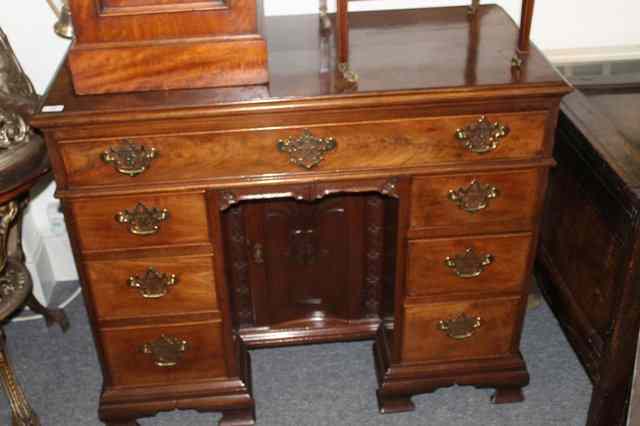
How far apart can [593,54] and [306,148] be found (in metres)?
1.15

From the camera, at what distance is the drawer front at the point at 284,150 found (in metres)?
1.74

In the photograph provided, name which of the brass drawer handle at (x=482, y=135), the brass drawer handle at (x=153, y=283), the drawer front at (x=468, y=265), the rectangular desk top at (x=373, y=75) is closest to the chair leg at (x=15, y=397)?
the brass drawer handle at (x=153, y=283)

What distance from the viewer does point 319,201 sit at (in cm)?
228

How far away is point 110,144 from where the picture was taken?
5.67 feet

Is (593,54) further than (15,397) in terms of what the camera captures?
Yes

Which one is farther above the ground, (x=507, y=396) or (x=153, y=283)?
(x=153, y=283)

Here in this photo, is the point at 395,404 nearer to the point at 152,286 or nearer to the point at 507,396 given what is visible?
the point at 507,396

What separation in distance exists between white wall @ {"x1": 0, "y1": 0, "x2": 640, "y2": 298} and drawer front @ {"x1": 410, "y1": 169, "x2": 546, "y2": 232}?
710mm

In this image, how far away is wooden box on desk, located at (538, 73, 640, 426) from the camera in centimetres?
184

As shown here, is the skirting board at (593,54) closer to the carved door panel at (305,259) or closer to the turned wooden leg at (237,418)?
the carved door panel at (305,259)

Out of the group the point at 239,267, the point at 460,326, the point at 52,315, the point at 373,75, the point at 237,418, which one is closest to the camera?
the point at 373,75

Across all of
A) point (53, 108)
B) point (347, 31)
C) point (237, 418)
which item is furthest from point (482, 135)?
point (237, 418)

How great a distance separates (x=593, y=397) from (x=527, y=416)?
263 millimetres

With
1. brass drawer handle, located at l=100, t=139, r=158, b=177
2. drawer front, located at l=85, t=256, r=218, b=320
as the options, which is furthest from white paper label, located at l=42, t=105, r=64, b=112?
drawer front, located at l=85, t=256, r=218, b=320
